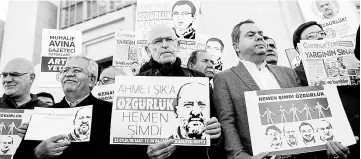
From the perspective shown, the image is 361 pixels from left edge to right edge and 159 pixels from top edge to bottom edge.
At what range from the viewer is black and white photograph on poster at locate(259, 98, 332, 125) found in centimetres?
219

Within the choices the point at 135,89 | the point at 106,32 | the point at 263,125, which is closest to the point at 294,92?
the point at 263,125

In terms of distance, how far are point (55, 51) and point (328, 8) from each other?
3111 millimetres

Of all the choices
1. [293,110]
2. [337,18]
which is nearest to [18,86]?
[293,110]

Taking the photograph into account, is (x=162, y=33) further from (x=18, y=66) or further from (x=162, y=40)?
(x=18, y=66)

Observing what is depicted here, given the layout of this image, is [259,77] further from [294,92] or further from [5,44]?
[5,44]

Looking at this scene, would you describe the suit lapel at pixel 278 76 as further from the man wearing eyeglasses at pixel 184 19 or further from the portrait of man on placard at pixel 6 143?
the portrait of man on placard at pixel 6 143

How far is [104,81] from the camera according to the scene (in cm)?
378

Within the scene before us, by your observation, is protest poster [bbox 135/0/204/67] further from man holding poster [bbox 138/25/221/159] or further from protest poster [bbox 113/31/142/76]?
man holding poster [bbox 138/25/221/159]

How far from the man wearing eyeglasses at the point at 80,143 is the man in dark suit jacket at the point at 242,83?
0.58 metres

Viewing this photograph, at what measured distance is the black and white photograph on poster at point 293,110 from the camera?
2189 mm

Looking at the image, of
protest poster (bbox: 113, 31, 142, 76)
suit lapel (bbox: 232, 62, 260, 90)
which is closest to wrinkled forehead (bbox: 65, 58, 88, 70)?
suit lapel (bbox: 232, 62, 260, 90)

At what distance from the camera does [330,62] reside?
264 cm

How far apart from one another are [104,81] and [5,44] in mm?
7845

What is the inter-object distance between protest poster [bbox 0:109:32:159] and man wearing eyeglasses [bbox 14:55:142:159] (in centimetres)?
26
